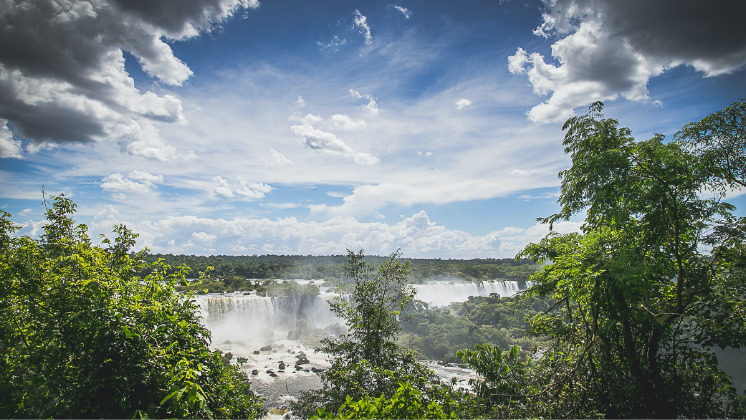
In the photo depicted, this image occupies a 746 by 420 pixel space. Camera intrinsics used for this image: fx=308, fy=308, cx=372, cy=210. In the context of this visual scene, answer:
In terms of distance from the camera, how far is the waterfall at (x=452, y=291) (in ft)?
143

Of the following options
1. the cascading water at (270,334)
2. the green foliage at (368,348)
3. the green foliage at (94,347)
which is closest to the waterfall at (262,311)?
the cascading water at (270,334)

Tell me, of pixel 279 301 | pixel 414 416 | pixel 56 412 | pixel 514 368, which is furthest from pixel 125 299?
pixel 279 301

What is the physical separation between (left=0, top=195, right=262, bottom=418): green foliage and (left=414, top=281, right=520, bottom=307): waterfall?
130ft

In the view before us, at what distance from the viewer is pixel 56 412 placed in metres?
2.96

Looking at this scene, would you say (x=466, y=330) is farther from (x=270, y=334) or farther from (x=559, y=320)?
(x=559, y=320)

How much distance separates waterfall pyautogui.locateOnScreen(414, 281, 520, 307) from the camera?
143ft

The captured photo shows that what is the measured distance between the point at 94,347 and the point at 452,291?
4693cm

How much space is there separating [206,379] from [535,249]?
A: 6709 millimetres

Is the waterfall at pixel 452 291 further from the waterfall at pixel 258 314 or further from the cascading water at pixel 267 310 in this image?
the cascading water at pixel 267 310

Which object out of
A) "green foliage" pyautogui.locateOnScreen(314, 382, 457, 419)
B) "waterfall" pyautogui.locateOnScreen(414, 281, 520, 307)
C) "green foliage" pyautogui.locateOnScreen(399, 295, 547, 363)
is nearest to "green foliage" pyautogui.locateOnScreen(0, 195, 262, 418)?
"green foliage" pyautogui.locateOnScreen(314, 382, 457, 419)

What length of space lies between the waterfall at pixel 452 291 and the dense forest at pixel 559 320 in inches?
1476

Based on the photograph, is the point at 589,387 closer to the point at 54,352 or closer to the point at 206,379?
the point at 206,379

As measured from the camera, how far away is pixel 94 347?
316cm

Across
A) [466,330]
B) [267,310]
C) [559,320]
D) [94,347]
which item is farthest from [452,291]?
[94,347]
